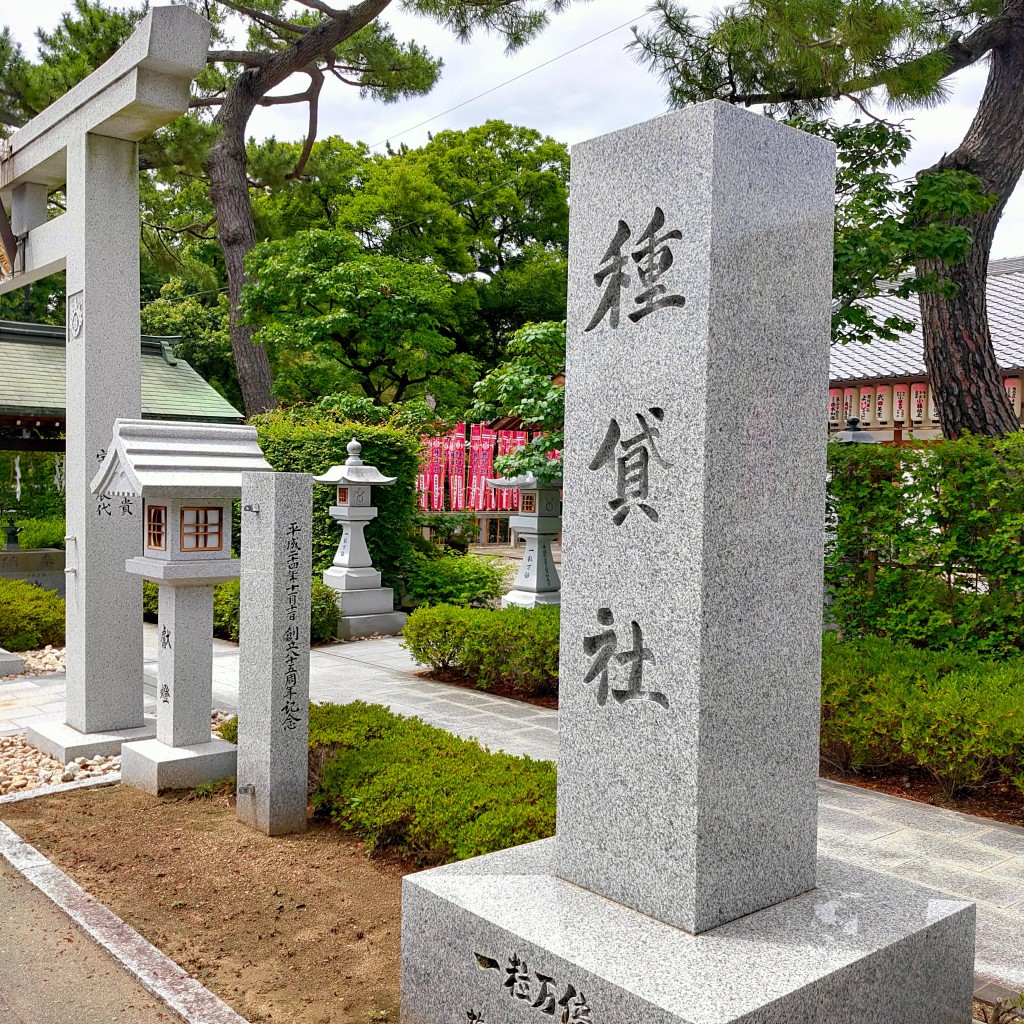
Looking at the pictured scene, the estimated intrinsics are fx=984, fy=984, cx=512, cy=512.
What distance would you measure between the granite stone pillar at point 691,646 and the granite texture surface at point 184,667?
2.99 meters

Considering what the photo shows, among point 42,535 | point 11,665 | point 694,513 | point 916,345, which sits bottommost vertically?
point 11,665

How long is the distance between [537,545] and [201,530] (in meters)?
5.26

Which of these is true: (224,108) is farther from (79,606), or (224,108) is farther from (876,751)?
(876,751)

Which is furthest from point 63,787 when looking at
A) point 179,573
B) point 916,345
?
point 916,345

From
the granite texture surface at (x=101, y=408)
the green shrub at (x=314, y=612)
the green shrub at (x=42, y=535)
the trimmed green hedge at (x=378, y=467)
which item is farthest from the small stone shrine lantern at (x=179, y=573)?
the green shrub at (x=42, y=535)

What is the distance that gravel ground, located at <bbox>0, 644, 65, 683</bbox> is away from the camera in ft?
30.7

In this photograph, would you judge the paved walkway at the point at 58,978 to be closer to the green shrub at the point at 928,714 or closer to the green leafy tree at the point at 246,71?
the green shrub at the point at 928,714

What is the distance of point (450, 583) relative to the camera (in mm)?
13109

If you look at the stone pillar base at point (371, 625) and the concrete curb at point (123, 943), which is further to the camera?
the stone pillar base at point (371, 625)

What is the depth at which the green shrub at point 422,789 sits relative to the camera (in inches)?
167

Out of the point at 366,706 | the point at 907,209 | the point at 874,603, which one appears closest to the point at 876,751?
the point at 874,603

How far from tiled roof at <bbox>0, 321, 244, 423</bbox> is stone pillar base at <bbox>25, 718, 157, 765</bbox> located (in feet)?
27.7

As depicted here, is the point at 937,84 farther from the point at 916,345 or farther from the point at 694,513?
the point at 916,345

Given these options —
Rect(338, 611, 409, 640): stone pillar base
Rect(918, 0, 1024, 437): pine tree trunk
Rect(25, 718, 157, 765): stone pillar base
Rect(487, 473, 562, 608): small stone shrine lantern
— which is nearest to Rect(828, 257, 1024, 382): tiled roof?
Rect(918, 0, 1024, 437): pine tree trunk
